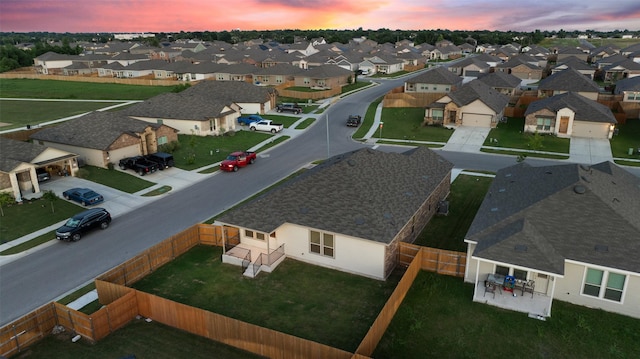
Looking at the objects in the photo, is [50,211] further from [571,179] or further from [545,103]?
[545,103]

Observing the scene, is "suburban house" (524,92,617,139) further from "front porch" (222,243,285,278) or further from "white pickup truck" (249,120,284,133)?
"front porch" (222,243,285,278)

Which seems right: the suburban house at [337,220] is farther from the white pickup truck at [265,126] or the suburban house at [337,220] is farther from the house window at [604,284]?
the white pickup truck at [265,126]

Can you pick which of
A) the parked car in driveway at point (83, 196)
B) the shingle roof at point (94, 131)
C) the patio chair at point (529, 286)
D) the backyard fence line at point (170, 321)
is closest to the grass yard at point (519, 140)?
the patio chair at point (529, 286)

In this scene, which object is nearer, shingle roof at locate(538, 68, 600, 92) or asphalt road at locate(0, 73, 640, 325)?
asphalt road at locate(0, 73, 640, 325)

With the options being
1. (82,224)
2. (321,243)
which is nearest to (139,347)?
(321,243)

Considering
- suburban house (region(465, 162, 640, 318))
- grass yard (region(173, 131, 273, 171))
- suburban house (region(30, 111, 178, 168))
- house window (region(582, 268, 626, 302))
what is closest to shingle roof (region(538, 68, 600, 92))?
grass yard (region(173, 131, 273, 171))

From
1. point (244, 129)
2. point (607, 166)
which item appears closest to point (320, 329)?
point (607, 166)
